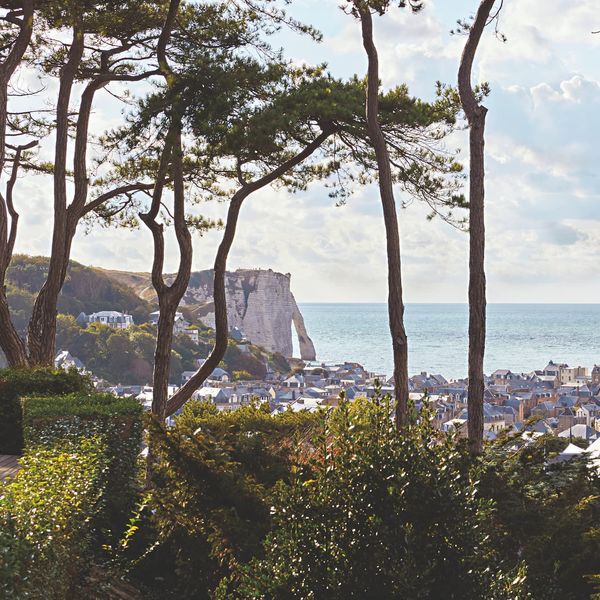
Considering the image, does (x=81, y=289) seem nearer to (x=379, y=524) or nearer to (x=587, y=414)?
(x=587, y=414)

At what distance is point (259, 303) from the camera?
58.2 m

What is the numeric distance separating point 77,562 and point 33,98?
9.61 metres

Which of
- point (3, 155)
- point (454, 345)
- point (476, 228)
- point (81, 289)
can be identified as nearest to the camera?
point (476, 228)

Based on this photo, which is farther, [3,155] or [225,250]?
Answer: [225,250]

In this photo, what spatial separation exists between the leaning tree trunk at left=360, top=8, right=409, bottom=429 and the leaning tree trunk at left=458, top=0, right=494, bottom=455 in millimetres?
1198

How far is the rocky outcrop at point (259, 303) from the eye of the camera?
54.9 meters

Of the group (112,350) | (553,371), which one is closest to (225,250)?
(112,350)

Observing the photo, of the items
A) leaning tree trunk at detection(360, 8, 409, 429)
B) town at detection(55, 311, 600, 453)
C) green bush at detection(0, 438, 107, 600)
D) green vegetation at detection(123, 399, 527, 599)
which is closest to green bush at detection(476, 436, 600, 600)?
green vegetation at detection(123, 399, 527, 599)

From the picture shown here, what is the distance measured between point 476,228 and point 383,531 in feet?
14.9

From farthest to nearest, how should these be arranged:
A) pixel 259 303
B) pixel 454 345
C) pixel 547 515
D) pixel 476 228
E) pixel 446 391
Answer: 1. pixel 454 345
2. pixel 259 303
3. pixel 446 391
4. pixel 476 228
5. pixel 547 515

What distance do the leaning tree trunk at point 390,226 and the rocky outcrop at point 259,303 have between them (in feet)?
149

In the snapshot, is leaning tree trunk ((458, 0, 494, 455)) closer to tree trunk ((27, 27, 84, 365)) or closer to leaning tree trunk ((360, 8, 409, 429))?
leaning tree trunk ((360, 8, 409, 429))

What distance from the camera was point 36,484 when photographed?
10.6 ft

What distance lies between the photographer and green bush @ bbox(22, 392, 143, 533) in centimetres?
562
